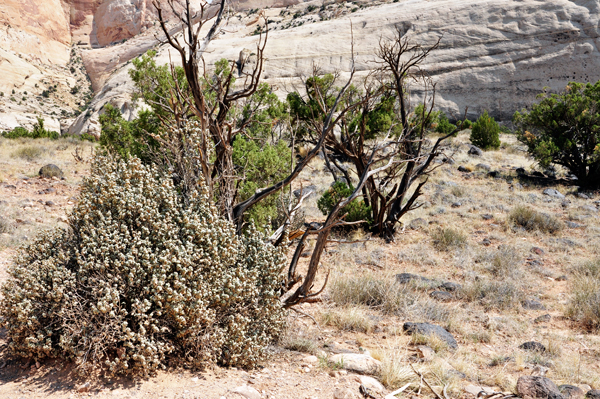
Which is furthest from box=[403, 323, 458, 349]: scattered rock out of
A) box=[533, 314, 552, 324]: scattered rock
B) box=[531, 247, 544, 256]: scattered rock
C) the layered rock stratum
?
the layered rock stratum

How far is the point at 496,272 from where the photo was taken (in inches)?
263

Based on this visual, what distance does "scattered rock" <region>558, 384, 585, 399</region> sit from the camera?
3439mm

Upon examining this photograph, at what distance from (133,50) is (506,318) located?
6977 centimetres

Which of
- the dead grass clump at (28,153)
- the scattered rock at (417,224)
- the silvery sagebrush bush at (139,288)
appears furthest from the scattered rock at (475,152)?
the dead grass clump at (28,153)

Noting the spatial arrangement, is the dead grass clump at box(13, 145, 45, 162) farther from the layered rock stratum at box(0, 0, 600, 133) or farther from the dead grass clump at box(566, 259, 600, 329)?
the dead grass clump at box(566, 259, 600, 329)

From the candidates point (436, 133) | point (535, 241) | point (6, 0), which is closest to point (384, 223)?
point (535, 241)

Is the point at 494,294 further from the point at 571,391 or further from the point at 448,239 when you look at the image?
the point at 448,239

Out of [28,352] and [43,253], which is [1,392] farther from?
[43,253]

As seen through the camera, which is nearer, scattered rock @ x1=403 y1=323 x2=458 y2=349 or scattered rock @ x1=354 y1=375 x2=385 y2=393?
scattered rock @ x1=354 y1=375 x2=385 y2=393

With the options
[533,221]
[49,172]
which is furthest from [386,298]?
[49,172]

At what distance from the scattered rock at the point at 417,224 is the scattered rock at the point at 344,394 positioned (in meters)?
6.42

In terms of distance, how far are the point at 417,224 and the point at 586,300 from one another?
159 inches

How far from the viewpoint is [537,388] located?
343 cm

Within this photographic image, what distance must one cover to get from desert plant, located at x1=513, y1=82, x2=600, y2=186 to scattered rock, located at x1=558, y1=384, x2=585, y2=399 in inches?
427
